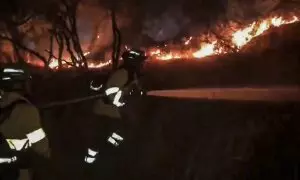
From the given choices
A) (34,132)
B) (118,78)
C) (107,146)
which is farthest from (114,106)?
(34,132)

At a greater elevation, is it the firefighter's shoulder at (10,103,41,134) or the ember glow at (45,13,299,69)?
the ember glow at (45,13,299,69)

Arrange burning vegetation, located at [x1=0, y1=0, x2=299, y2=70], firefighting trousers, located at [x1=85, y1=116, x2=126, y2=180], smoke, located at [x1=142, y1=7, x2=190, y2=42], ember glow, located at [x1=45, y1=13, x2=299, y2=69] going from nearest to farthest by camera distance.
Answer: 1. firefighting trousers, located at [x1=85, y1=116, x2=126, y2=180]
2. ember glow, located at [x1=45, y1=13, x2=299, y2=69]
3. burning vegetation, located at [x1=0, y1=0, x2=299, y2=70]
4. smoke, located at [x1=142, y1=7, x2=190, y2=42]

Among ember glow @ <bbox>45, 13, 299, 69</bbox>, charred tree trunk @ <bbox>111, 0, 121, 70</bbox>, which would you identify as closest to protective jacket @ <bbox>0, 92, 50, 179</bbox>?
ember glow @ <bbox>45, 13, 299, 69</bbox>

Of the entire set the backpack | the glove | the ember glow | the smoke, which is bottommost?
the glove

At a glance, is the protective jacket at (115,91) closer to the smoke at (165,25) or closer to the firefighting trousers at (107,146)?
the firefighting trousers at (107,146)

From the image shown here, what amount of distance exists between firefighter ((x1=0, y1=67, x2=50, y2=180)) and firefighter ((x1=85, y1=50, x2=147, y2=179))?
230 cm

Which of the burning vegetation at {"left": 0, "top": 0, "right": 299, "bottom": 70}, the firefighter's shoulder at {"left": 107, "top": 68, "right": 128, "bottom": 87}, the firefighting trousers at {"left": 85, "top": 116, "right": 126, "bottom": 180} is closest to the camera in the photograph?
the firefighter's shoulder at {"left": 107, "top": 68, "right": 128, "bottom": 87}

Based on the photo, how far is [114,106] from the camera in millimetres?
8773

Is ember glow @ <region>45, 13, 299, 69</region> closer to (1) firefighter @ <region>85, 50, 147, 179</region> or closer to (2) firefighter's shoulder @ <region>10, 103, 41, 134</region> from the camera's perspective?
(1) firefighter @ <region>85, 50, 147, 179</region>

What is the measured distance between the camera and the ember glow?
658 inches

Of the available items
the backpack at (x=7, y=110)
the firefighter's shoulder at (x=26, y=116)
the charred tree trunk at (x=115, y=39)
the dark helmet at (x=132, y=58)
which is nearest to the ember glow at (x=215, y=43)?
the charred tree trunk at (x=115, y=39)

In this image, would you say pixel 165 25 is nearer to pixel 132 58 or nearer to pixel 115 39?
pixel 115 39

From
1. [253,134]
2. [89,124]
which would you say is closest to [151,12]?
[89,124]

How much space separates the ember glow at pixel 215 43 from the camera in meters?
16.7
